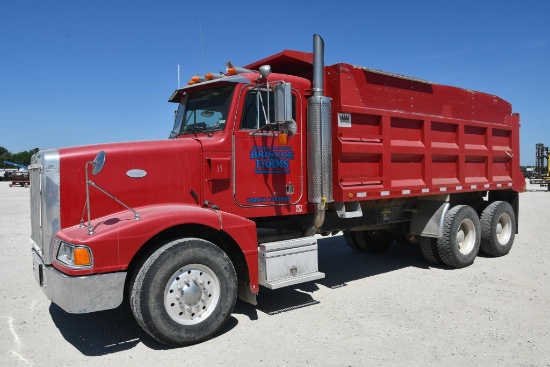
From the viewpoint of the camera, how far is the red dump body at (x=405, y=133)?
6.04m

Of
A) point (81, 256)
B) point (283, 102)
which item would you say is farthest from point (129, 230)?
point (283, 102)

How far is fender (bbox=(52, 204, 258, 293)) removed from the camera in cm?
409

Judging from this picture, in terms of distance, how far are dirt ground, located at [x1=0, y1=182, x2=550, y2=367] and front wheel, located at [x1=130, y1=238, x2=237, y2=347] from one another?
191 mm

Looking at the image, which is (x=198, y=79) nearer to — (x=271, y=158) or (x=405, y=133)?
Result: (x=271, y=158)

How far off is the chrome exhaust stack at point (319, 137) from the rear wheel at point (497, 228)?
14.4 feet

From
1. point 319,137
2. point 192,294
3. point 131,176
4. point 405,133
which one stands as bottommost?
point 192,294

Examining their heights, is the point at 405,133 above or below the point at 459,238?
above

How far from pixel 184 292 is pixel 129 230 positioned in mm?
845

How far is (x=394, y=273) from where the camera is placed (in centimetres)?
746

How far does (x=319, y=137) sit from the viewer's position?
18.8 ft

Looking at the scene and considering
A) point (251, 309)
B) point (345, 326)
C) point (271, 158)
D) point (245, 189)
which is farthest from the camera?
point (251, 309)

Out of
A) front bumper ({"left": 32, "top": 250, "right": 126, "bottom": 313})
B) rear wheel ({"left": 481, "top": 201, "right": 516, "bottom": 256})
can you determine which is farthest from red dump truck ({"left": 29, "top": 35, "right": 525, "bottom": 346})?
rear wheel ({"left": 481, "top": 201, "right": 516, "bottom": 256})

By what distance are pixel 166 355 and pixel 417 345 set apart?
2437 millimetres

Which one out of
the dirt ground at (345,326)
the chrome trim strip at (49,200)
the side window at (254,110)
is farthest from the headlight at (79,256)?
the side window at (254,110)
